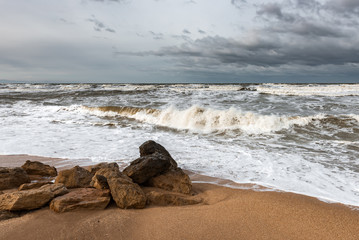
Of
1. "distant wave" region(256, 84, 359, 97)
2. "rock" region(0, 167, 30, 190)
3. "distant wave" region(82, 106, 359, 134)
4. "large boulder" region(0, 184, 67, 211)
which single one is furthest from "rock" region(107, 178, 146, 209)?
"distant wave" region(256, 84, 359, 97)

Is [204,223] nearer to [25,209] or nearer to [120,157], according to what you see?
[25,209]

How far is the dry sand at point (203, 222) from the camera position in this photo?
240 cm

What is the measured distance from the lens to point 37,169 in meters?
4.05

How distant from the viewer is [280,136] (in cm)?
785

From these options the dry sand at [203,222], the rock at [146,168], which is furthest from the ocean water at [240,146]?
the rock at [146,168]

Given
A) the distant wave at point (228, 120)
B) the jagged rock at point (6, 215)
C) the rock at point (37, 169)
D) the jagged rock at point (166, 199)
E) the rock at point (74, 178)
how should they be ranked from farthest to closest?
the distant wave at point (228, 120) → the rock at point (37, 169) → the rock at point (74, 178) → the jagged rock at point (166, 199) → the jagged rock at point (6, 215)

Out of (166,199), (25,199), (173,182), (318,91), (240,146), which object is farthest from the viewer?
(318,91)

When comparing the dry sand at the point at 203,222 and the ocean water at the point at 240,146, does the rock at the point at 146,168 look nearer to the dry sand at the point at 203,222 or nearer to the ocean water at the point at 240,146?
the dry sand at the point at 203,222

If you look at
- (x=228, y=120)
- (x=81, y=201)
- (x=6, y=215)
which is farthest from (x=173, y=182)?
(x=228, y=120)

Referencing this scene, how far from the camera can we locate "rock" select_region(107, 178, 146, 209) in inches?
115

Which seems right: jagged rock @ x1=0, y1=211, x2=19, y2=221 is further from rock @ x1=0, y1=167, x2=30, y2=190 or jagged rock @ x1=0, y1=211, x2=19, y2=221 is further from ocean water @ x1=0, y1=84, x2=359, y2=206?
ocean water @ x1=0, y1=84, x2=359, y2=206

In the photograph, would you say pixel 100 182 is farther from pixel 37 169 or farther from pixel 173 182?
pixel 37 169

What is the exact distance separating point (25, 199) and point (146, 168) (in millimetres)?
1528

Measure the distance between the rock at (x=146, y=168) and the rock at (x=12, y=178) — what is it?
60.4 inches
